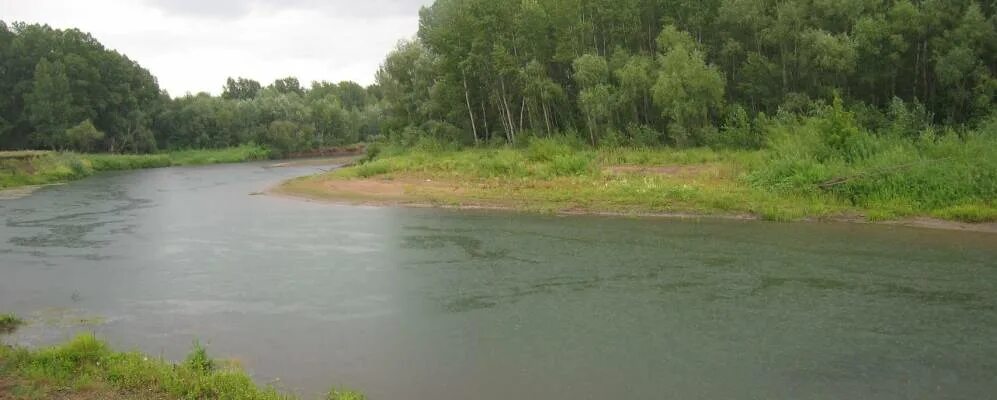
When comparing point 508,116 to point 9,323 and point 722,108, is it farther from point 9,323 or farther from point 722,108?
point 9,323

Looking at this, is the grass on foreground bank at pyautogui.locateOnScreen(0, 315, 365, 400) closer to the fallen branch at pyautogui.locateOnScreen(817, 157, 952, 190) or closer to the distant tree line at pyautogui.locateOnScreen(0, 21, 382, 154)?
the fallen branch at pyautogui.locateOnScreen(817, 157, 952, 190)

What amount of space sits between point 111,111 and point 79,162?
26201 millimetres

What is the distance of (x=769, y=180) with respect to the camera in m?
24.9

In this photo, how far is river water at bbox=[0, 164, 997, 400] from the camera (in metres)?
9.35

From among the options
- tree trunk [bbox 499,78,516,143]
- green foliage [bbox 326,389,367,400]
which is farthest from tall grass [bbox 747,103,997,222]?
tree trunk [bbox 499,78,516,143]

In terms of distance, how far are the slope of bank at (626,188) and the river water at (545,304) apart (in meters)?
1.61

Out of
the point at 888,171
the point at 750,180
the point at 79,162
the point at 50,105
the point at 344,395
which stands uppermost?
the point at 50,105

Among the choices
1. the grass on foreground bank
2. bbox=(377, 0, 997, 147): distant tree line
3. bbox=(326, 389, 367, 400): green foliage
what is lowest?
bbox=(326, 389, 367, 400): green foliage

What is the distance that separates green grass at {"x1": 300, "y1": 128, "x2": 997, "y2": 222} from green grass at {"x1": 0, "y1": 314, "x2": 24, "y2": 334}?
16433mm

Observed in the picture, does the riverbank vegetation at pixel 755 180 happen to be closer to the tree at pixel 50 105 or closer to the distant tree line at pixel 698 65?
the distant tree line at pixel 698 65

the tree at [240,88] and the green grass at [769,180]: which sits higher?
the tree at [240,88]

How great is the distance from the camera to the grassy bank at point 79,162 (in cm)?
4400

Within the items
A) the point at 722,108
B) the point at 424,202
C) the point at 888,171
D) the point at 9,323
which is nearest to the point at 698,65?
the point at 722,108

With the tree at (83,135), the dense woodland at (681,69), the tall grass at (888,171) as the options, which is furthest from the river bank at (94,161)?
the tall grass at (888,171)
